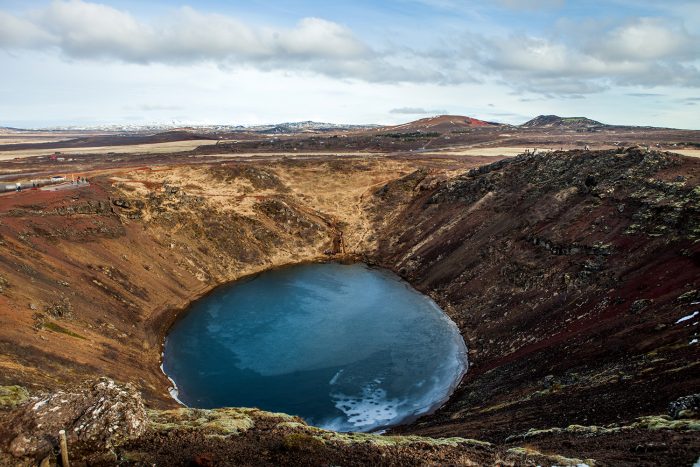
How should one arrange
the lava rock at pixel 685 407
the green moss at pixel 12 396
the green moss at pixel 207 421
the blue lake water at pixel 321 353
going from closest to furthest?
1. the lava rock at pixel 685 407
2. the green moss at pixel 207 421
3. the green moss at pixel 12 396
4. the blue lake water at pixel 321 353

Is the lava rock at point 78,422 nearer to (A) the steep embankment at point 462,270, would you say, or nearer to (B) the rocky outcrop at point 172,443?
(B) the rocky outcrop at point 172,443

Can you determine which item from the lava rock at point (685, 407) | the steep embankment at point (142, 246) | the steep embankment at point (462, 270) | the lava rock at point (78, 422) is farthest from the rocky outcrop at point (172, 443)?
the steep embankment at point (142, 246)

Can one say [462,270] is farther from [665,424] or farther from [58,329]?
[58,329]

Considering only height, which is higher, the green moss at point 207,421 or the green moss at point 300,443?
the green moss at point 300,443

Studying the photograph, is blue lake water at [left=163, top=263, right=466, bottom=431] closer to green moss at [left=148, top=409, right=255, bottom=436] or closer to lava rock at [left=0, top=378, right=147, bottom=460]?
green moss at [left=148, top=409, right=255, bottom=436]

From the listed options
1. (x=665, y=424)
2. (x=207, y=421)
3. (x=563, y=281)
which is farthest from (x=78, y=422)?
(x=563, y=281)

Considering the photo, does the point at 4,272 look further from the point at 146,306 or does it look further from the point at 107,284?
the point at 146,306
